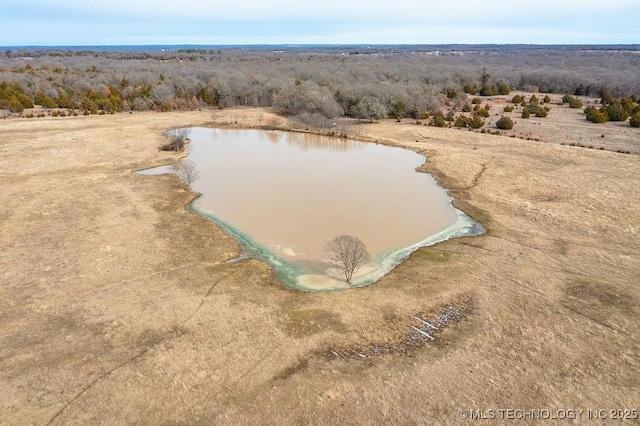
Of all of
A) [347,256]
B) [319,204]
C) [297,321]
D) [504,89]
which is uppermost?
[504,89]

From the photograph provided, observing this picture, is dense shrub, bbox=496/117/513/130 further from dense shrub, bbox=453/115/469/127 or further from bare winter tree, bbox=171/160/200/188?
bare winter tree, bbox=171/160/200/188

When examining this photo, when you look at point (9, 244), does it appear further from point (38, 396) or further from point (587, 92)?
point (587, 92)

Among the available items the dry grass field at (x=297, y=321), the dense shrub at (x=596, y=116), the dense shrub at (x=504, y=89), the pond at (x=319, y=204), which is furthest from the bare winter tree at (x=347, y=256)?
the dense shrub at (x=504, y=89)

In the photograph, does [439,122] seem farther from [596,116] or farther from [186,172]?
[186,172]

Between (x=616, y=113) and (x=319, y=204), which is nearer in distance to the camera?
(x=319, y=204)

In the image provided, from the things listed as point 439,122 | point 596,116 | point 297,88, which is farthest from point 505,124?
point 297,88

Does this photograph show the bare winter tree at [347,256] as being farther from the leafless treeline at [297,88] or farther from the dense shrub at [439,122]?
the dense shrub at [439,122]

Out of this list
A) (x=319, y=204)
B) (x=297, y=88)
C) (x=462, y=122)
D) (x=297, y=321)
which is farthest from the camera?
(x=297, y=88)
